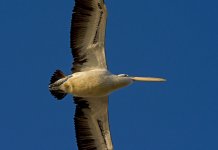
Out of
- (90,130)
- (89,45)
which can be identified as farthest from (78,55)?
(90,130)

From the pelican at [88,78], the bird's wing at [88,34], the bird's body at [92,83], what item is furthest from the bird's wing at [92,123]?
the bird's wing at [88,34]

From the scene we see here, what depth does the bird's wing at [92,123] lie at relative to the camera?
21000 millimetres

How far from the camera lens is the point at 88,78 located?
20.3m

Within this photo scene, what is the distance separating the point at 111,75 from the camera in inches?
805

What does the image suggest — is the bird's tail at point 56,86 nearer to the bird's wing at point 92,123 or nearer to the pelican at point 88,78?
the pelican at point 88,78

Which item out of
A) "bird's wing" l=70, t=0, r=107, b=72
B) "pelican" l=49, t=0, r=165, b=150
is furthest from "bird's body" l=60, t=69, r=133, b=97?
"bird's wing" l=70, t=0, r=107, b=72

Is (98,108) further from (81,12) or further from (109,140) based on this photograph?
(81,12)

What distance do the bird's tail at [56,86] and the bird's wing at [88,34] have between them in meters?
0.39

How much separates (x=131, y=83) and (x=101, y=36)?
51.3 inches

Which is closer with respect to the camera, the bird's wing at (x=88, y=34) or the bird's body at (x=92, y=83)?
the bird's wing at (x=88, y=34)

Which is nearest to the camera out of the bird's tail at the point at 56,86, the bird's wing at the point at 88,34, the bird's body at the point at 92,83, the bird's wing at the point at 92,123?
the bird's wing at the point at 88,34

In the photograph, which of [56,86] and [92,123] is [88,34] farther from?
[92,123]

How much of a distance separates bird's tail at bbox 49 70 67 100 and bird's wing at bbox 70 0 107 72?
15.2 inches

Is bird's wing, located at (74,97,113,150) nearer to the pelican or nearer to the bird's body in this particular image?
the pelican
